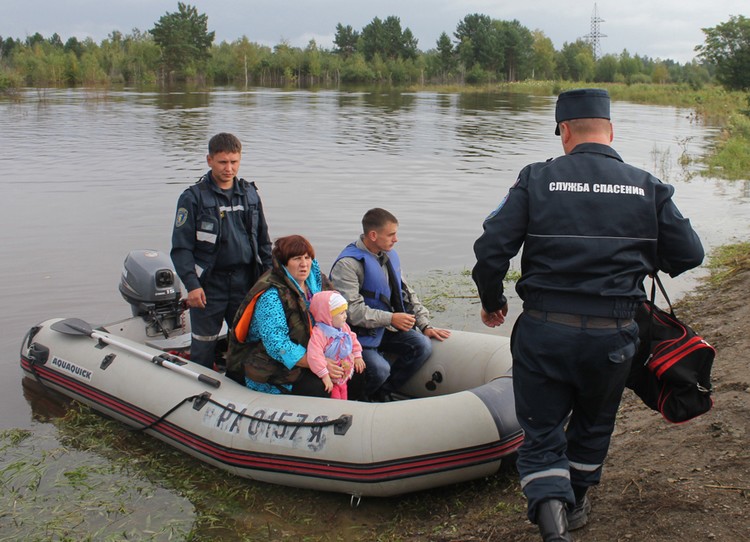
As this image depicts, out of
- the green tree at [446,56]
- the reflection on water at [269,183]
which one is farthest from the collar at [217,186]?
the green tree at [446,56]

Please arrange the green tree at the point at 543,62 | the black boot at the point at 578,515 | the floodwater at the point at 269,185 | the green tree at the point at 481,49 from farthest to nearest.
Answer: the green tree at the point at 543,62 → the green tree at the point at 481,49 → the floodwater at the point at 269,185 → the black boot at the point at 578,515

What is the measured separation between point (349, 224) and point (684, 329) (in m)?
7.37

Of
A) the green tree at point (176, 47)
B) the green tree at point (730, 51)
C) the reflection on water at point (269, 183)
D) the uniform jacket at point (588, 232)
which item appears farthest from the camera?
the green tree at point (176, 47)

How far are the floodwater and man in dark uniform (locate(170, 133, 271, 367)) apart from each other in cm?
124

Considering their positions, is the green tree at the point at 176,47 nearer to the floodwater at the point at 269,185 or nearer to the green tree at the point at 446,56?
the green tree at the point at 446,56

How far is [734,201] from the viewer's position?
455 inches

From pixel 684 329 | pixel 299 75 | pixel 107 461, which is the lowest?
pixel 107 461

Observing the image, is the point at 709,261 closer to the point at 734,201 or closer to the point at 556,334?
the point at 734,201

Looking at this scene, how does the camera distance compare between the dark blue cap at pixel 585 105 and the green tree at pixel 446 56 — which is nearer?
the dark blue cap at pixel 585 105

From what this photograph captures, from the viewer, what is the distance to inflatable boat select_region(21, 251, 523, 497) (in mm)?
3590

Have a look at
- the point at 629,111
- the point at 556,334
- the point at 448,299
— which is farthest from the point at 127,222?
the point at 629,111

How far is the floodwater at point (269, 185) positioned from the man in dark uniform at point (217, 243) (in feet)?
4.08

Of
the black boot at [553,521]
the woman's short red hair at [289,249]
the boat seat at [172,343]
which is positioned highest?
the woman's short red hair at [289,249]

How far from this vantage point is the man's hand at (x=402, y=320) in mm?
4254
